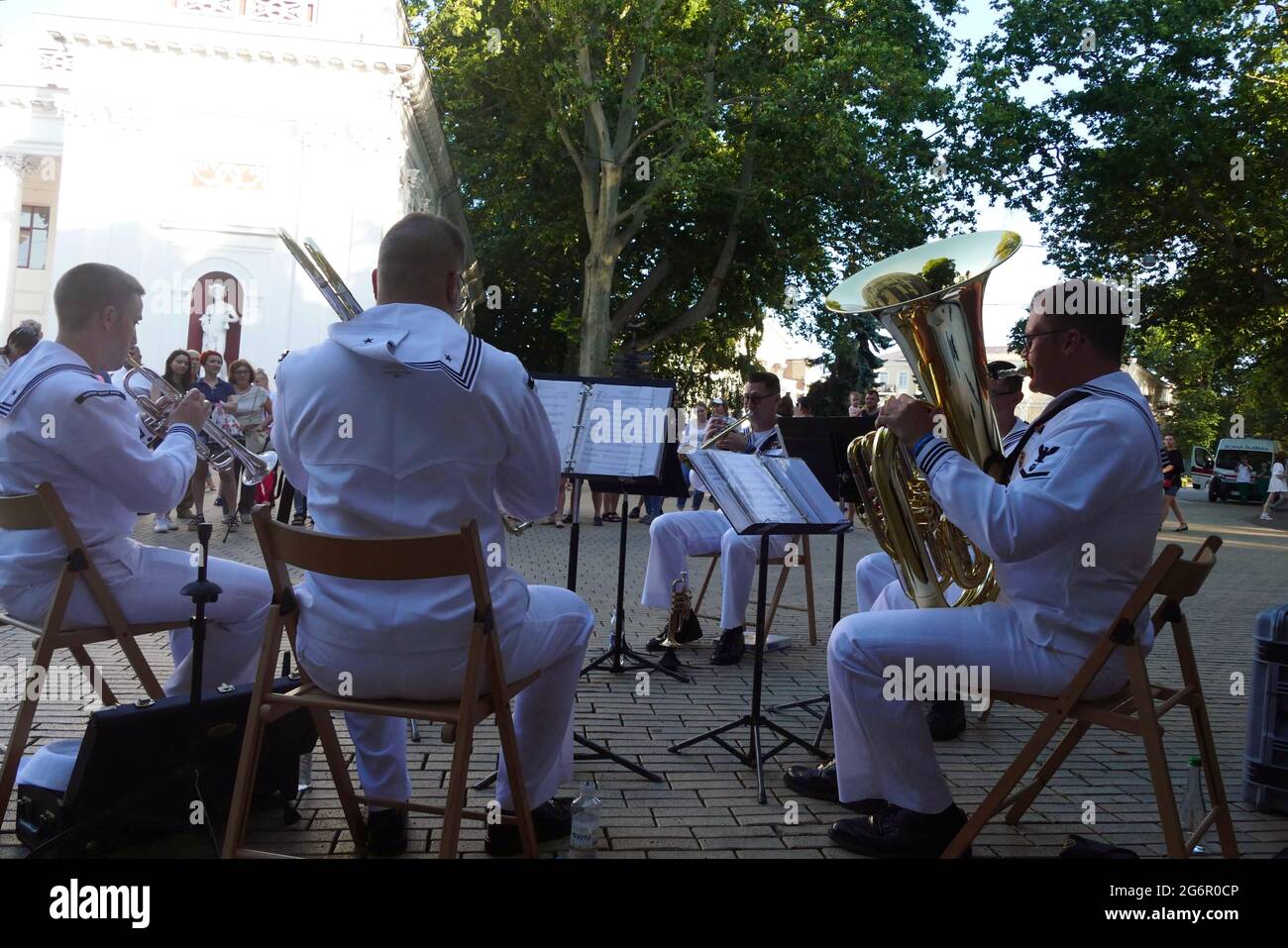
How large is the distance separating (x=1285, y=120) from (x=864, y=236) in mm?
8454

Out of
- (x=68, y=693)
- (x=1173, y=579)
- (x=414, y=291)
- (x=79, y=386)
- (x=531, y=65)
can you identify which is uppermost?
(x=531, y=65)

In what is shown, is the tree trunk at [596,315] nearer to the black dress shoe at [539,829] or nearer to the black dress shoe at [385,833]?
the black dress shoe at [539,829]

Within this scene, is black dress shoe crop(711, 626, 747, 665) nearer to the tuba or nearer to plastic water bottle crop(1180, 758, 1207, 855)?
the tuba

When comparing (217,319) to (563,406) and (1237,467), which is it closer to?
(563,406)

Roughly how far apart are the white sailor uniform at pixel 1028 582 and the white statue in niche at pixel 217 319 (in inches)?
864

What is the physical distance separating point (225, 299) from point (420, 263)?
2170cm

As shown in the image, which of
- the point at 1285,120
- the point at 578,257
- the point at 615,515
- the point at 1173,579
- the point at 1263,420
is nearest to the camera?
the point at 1173,579

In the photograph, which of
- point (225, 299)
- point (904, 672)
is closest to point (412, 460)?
point (904, 672)

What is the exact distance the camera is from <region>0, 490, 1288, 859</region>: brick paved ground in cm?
362

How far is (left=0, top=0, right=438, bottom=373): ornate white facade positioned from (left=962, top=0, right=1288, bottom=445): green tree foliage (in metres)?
12.8

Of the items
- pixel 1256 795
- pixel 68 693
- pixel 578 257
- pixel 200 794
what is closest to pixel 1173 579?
pixel 1256 795

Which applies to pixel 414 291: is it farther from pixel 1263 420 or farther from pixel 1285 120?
pixel 1263 420

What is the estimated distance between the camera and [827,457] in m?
6.07
